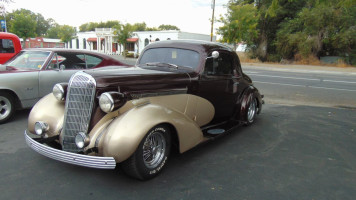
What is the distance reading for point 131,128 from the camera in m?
2.71

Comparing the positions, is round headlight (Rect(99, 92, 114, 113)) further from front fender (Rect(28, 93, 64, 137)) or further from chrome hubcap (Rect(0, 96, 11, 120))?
chrome hubcap (Rect(0, 96, 11, 120))

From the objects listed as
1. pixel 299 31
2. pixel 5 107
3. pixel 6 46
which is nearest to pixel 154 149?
pixel 5 107

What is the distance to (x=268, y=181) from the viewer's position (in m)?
3.11

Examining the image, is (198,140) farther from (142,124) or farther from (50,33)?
(50,33)

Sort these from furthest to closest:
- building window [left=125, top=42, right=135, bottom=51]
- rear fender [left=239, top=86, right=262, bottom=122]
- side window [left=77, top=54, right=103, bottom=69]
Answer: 1. building window [left=125, top=42, right=135, bottom=51]
2. side window [left=77, top=54, right=103, bottom=69]
3. rear fender [left=239, top=86, right=262, bottom=122]

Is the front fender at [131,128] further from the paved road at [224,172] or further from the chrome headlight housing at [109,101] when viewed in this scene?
the paved road at [224,172]

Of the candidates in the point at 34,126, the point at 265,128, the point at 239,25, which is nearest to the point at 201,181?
the point at 34,126

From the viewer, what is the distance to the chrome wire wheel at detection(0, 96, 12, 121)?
518 centimetres

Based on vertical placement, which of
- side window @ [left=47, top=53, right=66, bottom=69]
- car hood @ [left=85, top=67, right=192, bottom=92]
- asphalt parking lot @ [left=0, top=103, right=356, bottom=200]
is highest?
side window @ [left=47, top=53, right=66, bottom=69]

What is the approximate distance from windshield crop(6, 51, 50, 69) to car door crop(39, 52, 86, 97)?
0.18 m

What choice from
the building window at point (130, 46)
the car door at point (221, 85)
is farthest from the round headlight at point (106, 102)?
A: the building window at point (130, 46)

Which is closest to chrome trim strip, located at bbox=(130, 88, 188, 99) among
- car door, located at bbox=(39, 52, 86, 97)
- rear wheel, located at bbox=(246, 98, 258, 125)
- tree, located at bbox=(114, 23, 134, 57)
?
rear wheel, located at bbox=(246, 98, 258, 125)

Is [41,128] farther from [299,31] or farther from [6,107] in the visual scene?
[299,31]

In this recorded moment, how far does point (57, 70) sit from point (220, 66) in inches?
147
